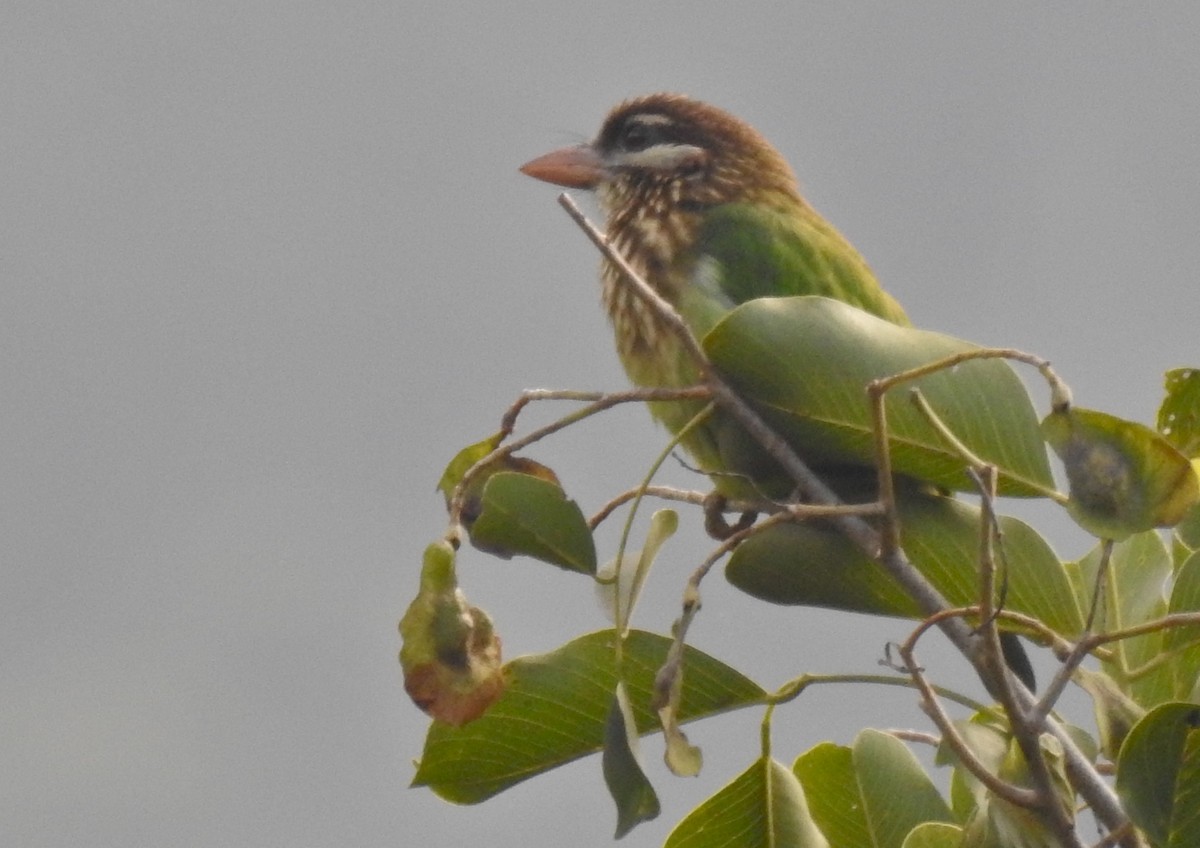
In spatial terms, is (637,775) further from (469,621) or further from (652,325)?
(652,325)

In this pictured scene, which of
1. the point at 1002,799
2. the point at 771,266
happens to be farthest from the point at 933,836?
the point at 771,266

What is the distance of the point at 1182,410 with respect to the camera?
2.37 meters

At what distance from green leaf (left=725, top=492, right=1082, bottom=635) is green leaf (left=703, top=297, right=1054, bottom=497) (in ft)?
0.35

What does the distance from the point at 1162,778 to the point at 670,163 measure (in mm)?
2628

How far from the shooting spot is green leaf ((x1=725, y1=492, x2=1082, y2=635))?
2.33m

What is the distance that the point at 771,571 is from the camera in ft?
7.89

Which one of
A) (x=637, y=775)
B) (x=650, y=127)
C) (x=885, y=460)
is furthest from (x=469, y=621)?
(x=650, y=127)

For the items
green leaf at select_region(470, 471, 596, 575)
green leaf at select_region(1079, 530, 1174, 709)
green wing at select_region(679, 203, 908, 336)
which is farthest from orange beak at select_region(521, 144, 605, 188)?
green leaf at select_region(470, 471, 596, 575)

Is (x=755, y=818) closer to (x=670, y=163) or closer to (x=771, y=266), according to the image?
(x=771, y=266)

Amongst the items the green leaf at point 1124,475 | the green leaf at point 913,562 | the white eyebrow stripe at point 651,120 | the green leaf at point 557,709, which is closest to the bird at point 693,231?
the white eyebrow stripe at point 651,120

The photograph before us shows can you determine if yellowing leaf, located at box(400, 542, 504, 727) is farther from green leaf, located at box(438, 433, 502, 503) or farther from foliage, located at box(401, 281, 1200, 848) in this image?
green leaf, located at box(438, 433, 502, 503)

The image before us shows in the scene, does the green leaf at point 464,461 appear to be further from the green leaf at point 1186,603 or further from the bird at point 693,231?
the green leaf at point 1186,603

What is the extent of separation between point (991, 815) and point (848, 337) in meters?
0.61

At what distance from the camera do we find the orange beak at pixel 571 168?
4.70m
